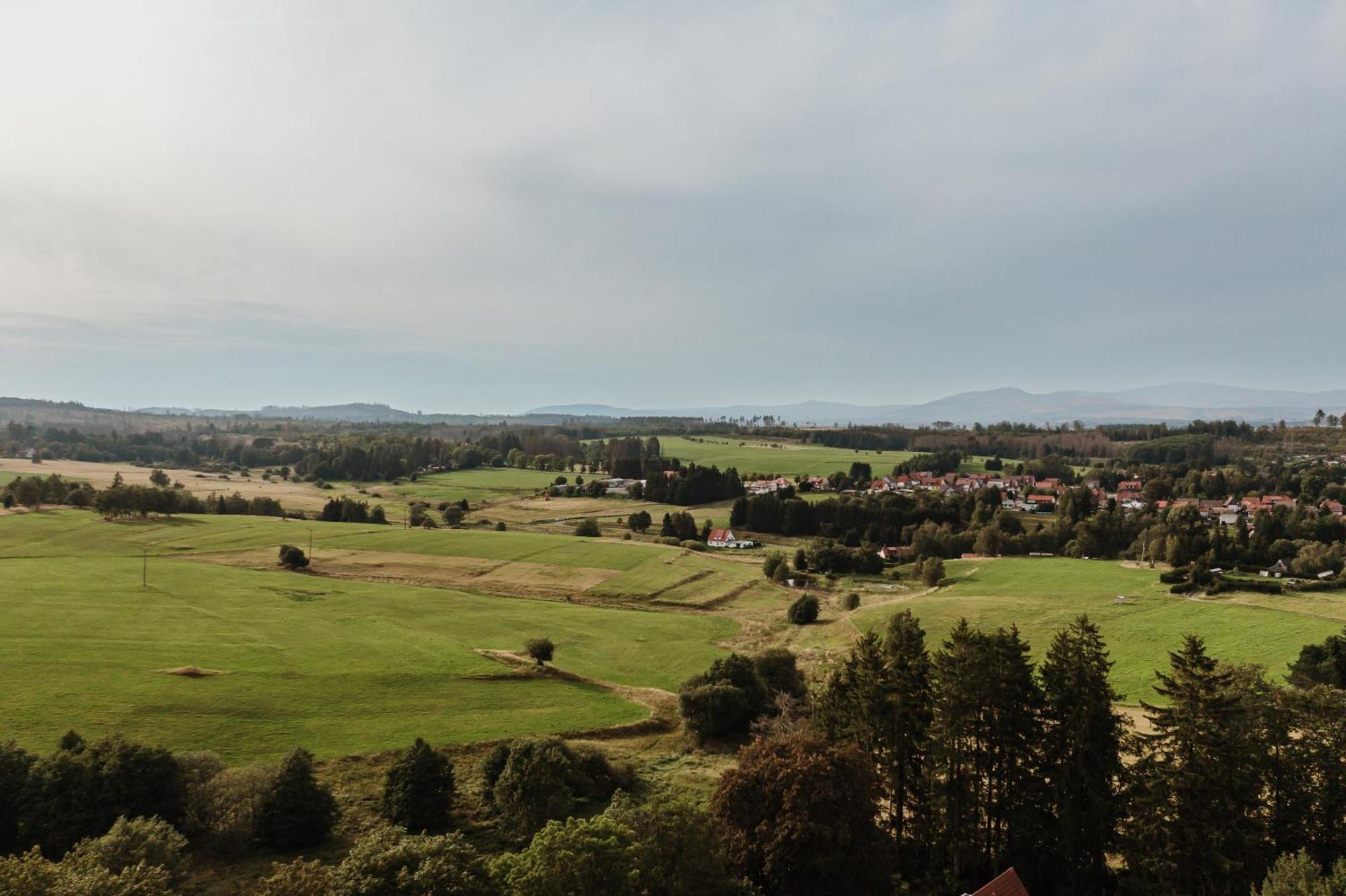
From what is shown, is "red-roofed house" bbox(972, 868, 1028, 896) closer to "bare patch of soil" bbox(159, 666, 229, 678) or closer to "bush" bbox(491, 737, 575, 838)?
"bush" bbox(491, 737, 575, 838)

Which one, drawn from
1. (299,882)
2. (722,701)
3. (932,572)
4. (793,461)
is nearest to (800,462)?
(793,461)

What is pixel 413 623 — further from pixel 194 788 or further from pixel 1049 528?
pixel 1049 528

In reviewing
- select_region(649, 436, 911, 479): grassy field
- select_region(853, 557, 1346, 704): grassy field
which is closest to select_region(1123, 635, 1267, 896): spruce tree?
select_region(853, 557, 1346, 704): grassy field

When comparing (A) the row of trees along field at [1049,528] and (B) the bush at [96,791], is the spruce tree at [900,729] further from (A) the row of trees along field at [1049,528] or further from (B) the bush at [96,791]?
(A) the row of trees along field at [1049,528]

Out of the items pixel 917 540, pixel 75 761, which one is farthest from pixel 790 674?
pixel 917 540

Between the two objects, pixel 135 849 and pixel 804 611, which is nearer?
pixel 135 849

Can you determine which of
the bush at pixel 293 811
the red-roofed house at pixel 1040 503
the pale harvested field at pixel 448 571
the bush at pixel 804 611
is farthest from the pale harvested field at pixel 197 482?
the red-roofed house at pixel 1040 503
